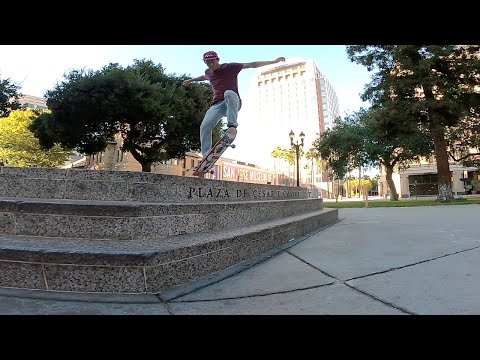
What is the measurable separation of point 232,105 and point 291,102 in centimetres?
14491

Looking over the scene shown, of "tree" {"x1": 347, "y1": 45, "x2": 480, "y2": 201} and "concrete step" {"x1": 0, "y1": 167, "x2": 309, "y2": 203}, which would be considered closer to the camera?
"concrete step" {"x1": 0, "y1": 167, "x2": 309, "y2": 203}

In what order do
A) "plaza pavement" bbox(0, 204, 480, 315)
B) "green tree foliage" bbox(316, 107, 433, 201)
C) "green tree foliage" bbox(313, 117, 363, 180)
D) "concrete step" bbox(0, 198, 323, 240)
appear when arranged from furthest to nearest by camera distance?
"green tree foliage" bbox(313, 117, 363, 180) < "green tree foliage" bbox(316, 107, 433, 201) < "concrete step" bbox(0, 198, 323, 240) < "plaza pavement" bbox(0, 204, 480, 315)

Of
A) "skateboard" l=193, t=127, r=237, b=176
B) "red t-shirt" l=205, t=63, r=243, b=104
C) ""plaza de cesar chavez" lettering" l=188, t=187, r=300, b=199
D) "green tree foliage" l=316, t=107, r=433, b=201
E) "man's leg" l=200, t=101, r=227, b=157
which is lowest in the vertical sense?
""plaza de cesar chavez" lettering" l=188, t=187, r=300, b=199

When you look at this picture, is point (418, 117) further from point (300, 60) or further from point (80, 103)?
point (300, 60)

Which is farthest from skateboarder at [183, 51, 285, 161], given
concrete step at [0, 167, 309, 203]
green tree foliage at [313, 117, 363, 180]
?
green tree foliage at [313, 117, 363, 180]

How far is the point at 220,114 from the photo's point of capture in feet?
19.6

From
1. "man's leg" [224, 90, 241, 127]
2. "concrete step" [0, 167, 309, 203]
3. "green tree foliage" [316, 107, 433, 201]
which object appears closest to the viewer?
"concrete step" [0, 167, 309, 203]

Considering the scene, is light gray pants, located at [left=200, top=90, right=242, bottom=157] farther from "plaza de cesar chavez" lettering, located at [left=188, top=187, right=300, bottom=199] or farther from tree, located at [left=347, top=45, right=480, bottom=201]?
tree, located at [left=347, top=45, right=480, bottom=201]

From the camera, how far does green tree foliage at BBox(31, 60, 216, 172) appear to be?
74.2ft

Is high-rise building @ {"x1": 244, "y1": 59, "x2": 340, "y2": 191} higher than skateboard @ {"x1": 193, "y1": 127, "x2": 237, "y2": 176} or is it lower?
higher

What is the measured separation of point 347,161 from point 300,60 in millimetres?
120302

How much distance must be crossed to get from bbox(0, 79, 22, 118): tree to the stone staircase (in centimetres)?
3231
